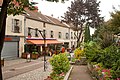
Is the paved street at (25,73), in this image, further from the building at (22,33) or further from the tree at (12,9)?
the tree at (12,9)

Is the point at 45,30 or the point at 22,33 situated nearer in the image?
the point at 22,33

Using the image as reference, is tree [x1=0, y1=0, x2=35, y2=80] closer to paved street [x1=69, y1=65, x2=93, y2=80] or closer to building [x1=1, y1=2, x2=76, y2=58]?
paved street [x1=69, y1=65, x2=93, y2=80]

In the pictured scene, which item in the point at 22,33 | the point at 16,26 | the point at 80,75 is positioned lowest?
the point at 80,75

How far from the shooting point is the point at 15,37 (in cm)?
3362

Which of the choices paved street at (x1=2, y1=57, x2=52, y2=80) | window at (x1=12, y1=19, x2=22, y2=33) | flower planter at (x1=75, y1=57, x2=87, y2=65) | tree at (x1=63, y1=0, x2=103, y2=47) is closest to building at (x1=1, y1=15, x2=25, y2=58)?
window at (x1=12, y1=19, x2=22, y2=33)

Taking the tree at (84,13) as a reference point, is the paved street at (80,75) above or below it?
below

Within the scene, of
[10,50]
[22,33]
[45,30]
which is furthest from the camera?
[45,30]

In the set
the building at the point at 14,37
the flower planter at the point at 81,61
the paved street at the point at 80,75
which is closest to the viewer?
the paved street at the point at 80,75

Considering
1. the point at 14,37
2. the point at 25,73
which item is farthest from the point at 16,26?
the point at 25,73

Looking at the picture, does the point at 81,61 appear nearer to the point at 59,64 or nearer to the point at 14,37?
the point at 59,64

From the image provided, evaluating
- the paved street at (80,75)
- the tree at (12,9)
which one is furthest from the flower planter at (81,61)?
the tree at (12,9)

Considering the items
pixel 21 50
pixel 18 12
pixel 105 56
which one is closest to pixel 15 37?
pixel 21 50

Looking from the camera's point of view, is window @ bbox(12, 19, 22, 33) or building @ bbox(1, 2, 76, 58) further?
window @ bbox(12, 19, 22, 33)

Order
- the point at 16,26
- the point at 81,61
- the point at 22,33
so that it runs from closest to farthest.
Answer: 1. the point at 81,61
2. the point at 16,26
3. the point at 22,33
